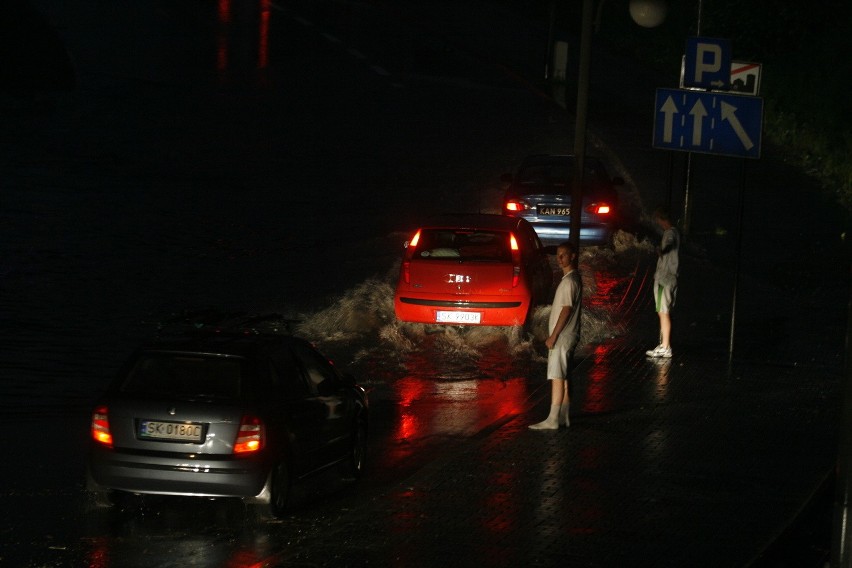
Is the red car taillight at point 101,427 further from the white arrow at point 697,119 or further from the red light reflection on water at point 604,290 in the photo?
the red light reflection on water at point 604,290

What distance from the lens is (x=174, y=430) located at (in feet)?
33.0

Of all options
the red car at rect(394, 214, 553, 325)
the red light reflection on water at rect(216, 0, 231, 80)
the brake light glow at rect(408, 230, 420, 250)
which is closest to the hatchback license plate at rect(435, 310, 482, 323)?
the red car at rect(394, 214, 553, 325)

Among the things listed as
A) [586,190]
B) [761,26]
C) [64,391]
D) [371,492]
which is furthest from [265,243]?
[761,26]

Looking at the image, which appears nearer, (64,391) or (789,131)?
(64,391)

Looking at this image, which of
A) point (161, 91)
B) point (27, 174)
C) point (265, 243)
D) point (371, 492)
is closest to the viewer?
point (371, 492)

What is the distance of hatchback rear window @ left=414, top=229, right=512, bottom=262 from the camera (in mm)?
18203

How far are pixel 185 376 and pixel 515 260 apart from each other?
8.26 meters

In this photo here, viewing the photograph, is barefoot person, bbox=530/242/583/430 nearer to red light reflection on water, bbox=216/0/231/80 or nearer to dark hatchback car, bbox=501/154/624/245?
dark hatchback car, bbox=501/154/624/245

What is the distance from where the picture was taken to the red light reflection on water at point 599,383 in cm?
1449

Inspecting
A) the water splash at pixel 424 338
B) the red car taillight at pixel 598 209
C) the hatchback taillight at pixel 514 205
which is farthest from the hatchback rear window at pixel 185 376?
the red car taillight at pixel 598 209

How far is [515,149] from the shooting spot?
3459 centimetres

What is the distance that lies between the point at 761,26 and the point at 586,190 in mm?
19092

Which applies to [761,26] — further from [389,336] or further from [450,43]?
[389,336]

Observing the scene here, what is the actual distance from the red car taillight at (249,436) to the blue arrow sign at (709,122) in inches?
326
